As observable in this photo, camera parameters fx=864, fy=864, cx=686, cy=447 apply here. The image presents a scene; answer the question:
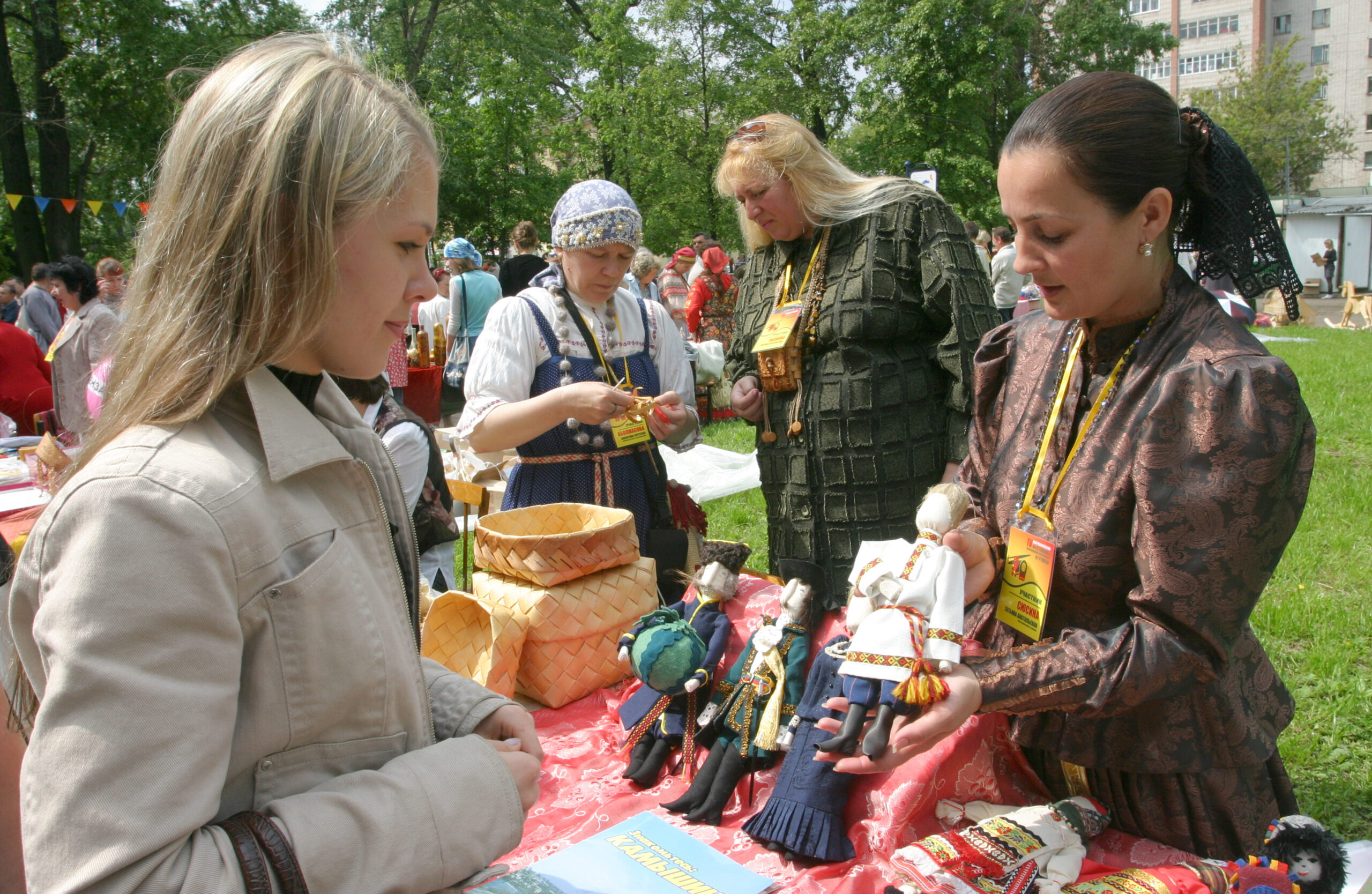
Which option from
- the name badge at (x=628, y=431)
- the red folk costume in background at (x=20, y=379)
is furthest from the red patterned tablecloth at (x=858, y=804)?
the red folk costume in background at (x=20, y=379)

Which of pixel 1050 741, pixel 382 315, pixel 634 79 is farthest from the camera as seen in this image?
pixel 634 79

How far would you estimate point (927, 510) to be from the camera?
145 centimetres

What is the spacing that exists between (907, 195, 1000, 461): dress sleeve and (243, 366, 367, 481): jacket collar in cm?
183

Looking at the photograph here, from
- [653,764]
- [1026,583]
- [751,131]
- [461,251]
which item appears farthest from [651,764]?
[461,251]

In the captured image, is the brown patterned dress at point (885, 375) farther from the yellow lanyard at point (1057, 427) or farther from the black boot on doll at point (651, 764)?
the yellow lanyard at point (1057, 427)

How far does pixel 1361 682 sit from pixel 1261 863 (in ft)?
7.33

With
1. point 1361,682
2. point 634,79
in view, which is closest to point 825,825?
point 1361,682

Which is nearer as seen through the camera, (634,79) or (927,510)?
(927,510)

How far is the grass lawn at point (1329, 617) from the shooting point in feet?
8.14

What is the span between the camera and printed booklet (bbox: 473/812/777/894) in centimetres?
146

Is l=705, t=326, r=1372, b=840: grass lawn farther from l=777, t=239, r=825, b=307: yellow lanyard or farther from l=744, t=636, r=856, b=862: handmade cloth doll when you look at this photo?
l=777, t=239, r=825, b=307: yellow lanyard

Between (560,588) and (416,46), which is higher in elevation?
(416,46)

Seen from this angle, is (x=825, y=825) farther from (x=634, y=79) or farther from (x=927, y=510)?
(x=634, y=79)

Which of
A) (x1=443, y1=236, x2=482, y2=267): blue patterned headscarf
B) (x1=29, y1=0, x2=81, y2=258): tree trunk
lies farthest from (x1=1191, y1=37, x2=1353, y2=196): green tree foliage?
(x1=29, y1=0, x2=81, y2=258): tree trunk
